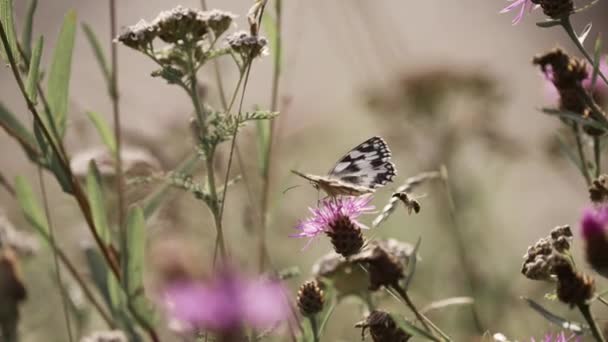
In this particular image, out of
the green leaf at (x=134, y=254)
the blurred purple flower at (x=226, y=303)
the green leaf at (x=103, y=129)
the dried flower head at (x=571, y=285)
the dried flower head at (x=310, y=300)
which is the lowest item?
the dried flower head at (x=571, y=285)

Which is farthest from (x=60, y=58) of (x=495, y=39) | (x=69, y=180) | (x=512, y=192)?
(x=495, y=39)

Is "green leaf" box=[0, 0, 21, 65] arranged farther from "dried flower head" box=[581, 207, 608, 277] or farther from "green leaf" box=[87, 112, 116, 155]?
"dried flower head" box=[581, 207, 608, 277]

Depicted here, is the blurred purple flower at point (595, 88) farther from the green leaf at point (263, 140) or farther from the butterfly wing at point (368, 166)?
the green leaf at point (263, 140)

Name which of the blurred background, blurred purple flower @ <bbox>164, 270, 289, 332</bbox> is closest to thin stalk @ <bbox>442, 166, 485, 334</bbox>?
the blurred background

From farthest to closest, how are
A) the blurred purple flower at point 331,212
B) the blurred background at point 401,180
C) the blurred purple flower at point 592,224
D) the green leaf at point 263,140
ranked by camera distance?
the blurred background at point 401,180, the green leaf at point 263,140, the blurred purple flower at point 331,212, the blurred purple flower at point 592,224

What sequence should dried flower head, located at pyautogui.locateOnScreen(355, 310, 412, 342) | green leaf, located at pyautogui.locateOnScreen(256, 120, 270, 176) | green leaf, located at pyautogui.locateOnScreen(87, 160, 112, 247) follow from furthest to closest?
green leaf, located at pyautogui.locateOnScreen(256, 120, 270, 176) < green leaf, located at pyautogui.locateOnScreen(87, 160, 112, 247) < dried flower head, located at pyautogui.locateOnScreen(355, 310, 412, 342)

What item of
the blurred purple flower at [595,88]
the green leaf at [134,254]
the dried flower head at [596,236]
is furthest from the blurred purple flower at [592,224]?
the green leaf at [134,254]

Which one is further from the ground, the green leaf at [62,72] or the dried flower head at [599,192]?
the green leaf at [62,72]

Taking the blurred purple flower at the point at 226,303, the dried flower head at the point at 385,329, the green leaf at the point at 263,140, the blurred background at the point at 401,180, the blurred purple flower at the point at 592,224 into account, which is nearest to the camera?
the blurred purple flower at the point at 226,303
